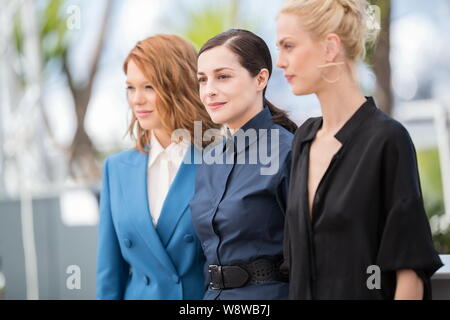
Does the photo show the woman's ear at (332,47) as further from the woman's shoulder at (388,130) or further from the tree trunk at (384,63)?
the tree trunk at (384,63)

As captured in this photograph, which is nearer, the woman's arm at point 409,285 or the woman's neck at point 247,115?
the woman's arm at point 409,285

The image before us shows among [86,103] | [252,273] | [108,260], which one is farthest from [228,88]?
[86,103]

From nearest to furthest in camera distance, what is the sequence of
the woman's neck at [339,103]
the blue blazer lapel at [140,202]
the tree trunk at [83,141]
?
the woman's neck at [339,103], the blue blazer lapel at [140,202], the tree trunk at [83,141]

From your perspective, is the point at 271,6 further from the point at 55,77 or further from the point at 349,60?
the point at 55,77

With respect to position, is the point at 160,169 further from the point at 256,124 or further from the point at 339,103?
the point at 339,103

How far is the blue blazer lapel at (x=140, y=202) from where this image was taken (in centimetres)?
174

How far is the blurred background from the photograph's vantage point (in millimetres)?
2623

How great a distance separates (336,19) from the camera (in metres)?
1.45

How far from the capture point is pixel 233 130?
5.47ft

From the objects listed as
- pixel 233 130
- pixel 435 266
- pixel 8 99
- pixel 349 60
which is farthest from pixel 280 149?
pixel 8 99

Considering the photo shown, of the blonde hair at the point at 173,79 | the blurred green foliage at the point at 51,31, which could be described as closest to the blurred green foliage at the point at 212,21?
the blonde hair at the point at 173,79

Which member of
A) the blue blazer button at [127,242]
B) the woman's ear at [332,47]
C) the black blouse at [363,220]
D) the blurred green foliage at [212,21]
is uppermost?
the blurred green foliage at [212,21]

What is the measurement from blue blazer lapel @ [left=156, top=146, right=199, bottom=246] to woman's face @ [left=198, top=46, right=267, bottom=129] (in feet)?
0.63

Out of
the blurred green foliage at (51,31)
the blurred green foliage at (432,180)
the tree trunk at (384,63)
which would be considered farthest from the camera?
the blurred green foliage at (51,31)
